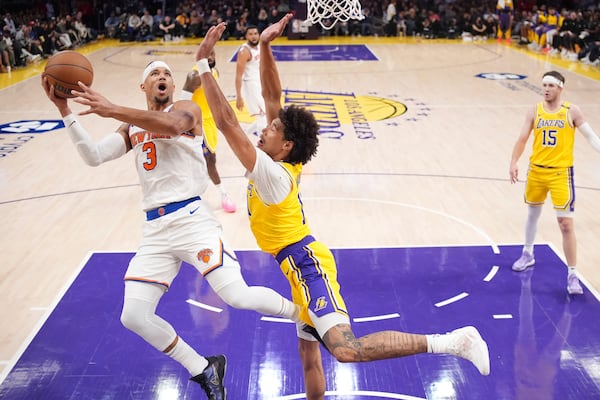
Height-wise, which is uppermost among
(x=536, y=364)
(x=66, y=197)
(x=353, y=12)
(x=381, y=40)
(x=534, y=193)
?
(x=353, y=12)

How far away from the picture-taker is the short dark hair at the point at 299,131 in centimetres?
369

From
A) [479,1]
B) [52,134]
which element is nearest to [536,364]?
[52,134]

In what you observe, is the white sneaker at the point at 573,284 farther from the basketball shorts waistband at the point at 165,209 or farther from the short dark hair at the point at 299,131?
the basketball shorts waistband at the point at 165,209

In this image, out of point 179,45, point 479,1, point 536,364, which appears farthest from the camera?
point 479,1

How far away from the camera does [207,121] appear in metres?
7.21

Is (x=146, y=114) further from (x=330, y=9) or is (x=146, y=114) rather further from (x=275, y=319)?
(x=330, y=9)

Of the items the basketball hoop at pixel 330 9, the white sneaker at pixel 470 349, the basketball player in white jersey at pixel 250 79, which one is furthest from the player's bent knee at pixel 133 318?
the basketball player in white jersey at pixel 250 79

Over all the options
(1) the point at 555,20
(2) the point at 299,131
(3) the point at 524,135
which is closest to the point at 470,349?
(2) the point at 299,131

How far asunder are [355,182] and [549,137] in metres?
3.41

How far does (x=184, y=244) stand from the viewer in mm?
3959

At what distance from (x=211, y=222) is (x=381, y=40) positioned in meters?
23.2

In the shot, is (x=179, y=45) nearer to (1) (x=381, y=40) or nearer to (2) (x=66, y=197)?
(1) (x=381, y=40)

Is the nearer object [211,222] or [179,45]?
[211,222]

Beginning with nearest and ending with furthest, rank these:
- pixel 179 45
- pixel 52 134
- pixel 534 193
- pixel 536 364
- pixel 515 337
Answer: pixel 536 364 < pixel 515 337 < pixel 534 193 < pixel 52 134 < pixel 179 45
